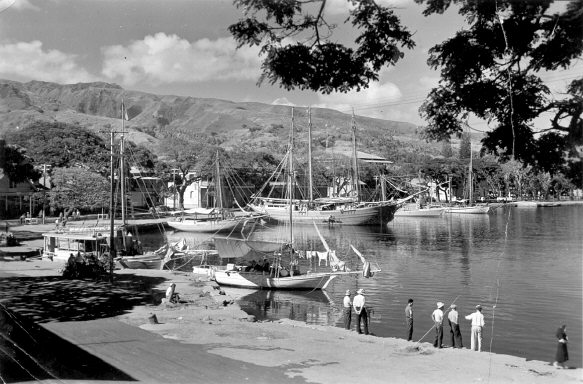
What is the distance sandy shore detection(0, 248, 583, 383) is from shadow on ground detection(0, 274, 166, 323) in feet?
0.86

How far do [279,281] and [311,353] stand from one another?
43.5 feet

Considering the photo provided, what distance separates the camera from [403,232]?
5534 centimetres

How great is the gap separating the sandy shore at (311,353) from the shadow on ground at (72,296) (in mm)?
262

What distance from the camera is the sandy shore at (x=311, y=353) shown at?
968 cm

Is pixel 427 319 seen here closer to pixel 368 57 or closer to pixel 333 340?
pixel 333 340

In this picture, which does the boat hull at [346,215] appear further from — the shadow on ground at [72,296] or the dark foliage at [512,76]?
the dark foliage at [512,76]

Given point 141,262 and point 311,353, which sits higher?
point 141,262

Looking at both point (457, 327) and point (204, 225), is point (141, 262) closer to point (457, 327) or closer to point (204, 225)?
point (457, 327)

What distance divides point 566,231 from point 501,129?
45.0 meters


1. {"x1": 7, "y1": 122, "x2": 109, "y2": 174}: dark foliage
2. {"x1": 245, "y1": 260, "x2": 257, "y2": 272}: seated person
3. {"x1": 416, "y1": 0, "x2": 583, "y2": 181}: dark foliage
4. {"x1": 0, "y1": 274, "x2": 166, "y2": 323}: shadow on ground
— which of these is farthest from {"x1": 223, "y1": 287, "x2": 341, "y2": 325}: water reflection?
{"x1": 7, "y1": 122, "x2": 109, "y2": 174}: dark foliage

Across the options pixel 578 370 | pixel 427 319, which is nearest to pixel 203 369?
pixel 578 370

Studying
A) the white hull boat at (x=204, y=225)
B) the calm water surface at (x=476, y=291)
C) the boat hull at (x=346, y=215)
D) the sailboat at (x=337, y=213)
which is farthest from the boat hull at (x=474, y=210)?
the white hull boat at (x=204, y=225)

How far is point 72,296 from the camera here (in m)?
17.9

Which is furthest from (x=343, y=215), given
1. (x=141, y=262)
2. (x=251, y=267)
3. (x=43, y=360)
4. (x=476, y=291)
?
(x=43, y=360)
